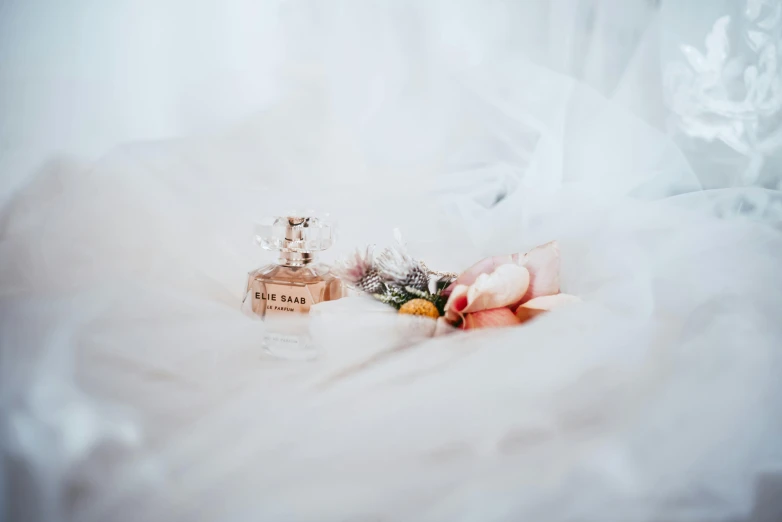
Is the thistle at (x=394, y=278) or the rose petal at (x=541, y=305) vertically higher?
the thistle at (x=394, y=278)

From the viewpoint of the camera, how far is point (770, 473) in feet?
1.81

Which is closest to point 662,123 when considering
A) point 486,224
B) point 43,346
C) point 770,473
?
point 486,224

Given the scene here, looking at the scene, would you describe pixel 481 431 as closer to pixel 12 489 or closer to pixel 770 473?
pixel 770 473

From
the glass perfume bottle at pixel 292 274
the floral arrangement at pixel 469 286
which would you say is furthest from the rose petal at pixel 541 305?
the glass perfume bottle at pixel 292 274

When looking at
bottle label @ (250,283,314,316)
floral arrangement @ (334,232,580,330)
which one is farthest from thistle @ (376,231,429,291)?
bottle label @ (250,283,314,316)

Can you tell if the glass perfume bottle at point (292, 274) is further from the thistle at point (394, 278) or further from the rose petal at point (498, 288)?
the rose petal at point (498, 288)

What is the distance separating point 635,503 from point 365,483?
222 millimetres

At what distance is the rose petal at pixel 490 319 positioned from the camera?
766mm

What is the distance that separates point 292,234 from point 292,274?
0.18 feet

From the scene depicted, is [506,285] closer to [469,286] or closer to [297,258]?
[469,286]

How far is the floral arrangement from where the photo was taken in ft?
2.55

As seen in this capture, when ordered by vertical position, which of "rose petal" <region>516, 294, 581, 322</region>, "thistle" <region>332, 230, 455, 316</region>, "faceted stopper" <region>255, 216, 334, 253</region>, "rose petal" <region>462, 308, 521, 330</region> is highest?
"faceted stopper" <region>255, 216, 334, 253</region>

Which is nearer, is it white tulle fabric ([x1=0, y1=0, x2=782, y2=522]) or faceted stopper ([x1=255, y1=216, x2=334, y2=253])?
white tulle fabric ([x1=0, y1=0, x2=782, y2=522])

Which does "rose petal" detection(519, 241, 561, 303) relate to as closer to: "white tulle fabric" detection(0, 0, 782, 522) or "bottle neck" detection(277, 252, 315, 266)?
"white tulle fabric" detection(0, 0, 782, 522)
